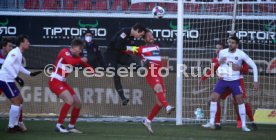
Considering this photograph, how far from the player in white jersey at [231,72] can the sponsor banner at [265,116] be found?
5.82ft

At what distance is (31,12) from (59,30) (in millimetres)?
1098

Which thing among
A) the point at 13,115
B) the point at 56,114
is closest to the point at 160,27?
the point at 56,114

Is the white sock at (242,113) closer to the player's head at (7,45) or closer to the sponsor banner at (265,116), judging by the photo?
the sponsor banner at (265,116)

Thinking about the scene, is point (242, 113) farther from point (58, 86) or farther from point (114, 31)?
point (114, 31)

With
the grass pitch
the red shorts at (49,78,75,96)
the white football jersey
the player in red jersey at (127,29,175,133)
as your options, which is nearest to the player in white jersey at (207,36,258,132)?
the grass pitch

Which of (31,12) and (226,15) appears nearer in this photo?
(226,15)

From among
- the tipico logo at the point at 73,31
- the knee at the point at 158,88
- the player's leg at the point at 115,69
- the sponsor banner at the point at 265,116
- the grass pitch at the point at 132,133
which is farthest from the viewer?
the tipico logo at the point at 73,31

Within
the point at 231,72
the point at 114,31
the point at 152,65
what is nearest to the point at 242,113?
the point at 231,72

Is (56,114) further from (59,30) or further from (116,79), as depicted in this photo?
(59,30)

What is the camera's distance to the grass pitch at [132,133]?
38.3 feet

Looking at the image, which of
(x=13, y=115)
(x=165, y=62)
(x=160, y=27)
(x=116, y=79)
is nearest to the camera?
(x=13, y=115)

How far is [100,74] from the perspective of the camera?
16906 millimetres

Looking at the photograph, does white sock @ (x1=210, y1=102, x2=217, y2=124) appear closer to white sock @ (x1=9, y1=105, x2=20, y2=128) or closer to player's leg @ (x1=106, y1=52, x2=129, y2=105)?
player's leg @ (x1=106, y1=52, x2=129, y2=105)

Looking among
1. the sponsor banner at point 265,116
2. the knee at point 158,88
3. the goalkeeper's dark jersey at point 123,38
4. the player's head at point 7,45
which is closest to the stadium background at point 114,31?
the sponsor banner at point 265,116
